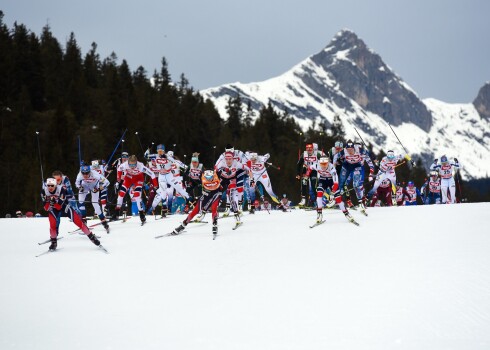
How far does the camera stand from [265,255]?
464 inches

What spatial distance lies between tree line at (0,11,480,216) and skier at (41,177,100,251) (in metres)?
25.0

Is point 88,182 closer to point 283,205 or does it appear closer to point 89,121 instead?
point 283,205

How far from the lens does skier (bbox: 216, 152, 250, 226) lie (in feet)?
51.0

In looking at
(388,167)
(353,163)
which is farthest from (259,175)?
(388,167)

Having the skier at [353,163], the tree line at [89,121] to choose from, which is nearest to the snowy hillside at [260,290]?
the skier at [353,163]

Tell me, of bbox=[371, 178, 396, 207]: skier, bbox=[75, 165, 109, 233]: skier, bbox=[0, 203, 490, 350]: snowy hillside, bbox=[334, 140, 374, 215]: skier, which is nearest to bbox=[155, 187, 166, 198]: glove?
bbox=[75, 165, 109, 233]: skier

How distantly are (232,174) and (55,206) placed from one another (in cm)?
556

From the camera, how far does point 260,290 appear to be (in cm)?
951

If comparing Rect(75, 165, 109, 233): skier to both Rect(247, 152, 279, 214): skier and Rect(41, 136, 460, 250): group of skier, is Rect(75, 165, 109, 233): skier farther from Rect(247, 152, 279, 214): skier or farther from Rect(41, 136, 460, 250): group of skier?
Rect(247, 152, 279, 214): skier

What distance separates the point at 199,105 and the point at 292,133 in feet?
62.5

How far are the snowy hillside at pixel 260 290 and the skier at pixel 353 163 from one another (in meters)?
3.21

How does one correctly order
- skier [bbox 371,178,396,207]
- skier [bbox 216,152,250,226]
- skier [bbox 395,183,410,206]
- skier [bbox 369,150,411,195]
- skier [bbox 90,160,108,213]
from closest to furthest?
skier [bbox 216,152,250,226] → skier [bbox 90,160,108,213] → skier [bbox 369,150,411,195] → skier [bbox 371,178,396,207] → skier [bbox 395,183,410,206]

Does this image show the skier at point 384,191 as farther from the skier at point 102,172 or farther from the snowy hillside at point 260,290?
the skier at point 102,172

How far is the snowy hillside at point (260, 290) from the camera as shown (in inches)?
304
